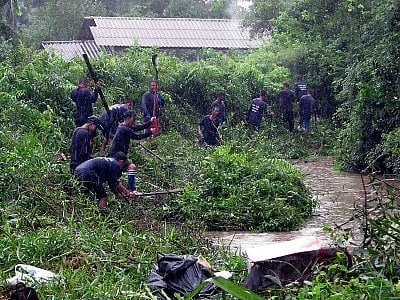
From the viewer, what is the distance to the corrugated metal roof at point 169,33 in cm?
3034

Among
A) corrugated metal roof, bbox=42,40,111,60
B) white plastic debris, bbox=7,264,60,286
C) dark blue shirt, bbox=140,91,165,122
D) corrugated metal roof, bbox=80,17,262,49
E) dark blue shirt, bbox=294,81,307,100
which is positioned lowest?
white plastic debris, bbox=7,264,60,286

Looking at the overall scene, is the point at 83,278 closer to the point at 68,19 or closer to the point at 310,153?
the point at 310,153

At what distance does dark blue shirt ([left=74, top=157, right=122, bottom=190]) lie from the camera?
10.4 meters

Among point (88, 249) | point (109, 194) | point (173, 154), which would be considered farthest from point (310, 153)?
point (88, 249)

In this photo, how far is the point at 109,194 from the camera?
36.7 ft

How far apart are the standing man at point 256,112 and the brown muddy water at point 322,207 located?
2289 millimetres

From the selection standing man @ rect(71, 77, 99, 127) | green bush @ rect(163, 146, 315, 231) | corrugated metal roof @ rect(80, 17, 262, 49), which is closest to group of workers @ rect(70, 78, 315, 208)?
standing man @ rect(71, 77, 99, 127)

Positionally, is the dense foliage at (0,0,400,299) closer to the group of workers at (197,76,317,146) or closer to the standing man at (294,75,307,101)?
the group of workers at (197,76,317,146)

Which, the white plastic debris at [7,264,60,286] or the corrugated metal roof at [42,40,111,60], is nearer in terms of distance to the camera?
the white plastic debris at [7,264,60,286]

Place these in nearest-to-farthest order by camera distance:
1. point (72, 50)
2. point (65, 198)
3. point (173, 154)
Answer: point (65, 198), point (173, 154), point (72, 50)

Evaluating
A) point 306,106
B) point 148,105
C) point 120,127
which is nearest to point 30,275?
point 120,127

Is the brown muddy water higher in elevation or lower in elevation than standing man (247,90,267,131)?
lower

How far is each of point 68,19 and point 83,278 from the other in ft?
110

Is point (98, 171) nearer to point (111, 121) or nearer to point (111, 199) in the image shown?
point (111, 199)
